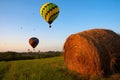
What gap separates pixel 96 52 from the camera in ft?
35.8

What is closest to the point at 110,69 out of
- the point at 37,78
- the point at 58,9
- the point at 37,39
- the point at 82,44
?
the point at 82,44

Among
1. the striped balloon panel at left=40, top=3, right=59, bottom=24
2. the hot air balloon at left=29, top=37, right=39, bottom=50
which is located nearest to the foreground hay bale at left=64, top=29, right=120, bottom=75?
the striped balloon panel at left=40, top=3, right=59, bottom=24

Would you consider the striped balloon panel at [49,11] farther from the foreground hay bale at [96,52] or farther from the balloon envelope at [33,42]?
the foreground hay bale at [96,52]

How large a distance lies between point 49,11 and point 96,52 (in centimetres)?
1716

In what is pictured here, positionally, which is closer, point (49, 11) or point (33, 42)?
point (49, 11)

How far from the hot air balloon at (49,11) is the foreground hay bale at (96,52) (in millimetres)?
15194

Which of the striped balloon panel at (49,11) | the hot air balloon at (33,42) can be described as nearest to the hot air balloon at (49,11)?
the striped balloon panel at (49,11)

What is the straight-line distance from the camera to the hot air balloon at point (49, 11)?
2752 cm

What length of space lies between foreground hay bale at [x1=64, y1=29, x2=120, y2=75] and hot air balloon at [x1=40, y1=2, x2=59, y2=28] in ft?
49.8

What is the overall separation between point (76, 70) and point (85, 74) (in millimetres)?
1114

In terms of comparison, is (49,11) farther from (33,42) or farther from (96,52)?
(96,52)

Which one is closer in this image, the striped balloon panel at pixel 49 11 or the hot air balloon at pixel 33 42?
the striped balloon panel at pixel 49 11

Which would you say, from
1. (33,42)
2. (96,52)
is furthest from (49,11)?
(96,52)

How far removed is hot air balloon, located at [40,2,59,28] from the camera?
27.5 m
